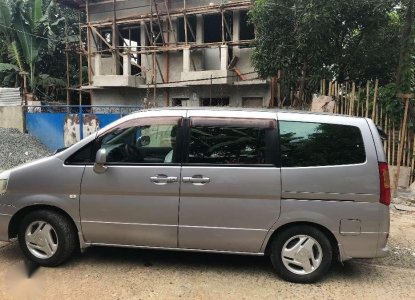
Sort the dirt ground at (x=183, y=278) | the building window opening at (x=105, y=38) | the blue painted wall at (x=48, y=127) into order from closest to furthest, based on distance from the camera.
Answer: the dirt ground at (x=183, y=278) → the blue painted wall at (x=48, y=127) → the building window opening at (x=105, y=38)

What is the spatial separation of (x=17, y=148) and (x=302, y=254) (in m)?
11.8

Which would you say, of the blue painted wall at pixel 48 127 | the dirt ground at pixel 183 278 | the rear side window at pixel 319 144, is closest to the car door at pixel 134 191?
the dirt ground at pixel 183 278

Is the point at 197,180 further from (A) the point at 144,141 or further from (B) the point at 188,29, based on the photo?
(B) the point at 188,29

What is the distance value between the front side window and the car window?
250mm

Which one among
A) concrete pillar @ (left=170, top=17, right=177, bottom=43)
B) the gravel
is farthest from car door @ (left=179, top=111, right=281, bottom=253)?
concrete pillar @ (left=170, top=17, right=177, bottom=43)

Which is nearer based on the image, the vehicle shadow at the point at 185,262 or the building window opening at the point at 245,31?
the vehicle shadow at the point at 185,262

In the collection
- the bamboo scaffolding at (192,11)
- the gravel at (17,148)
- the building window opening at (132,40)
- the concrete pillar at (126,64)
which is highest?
the bamboo scaffolding at (192,11)

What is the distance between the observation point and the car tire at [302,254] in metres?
4.02

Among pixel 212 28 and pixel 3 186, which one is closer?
pixel 3 186

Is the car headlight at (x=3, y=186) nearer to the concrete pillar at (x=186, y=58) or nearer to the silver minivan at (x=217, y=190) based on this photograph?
the silver minivan at (x=217, y=190)

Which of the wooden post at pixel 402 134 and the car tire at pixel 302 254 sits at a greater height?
the wooden post at pixel 402 134

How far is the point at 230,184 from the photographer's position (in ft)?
13.1

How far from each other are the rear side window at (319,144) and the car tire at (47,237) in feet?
7.90

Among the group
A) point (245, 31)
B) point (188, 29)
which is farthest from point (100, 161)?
point (188, 29)
